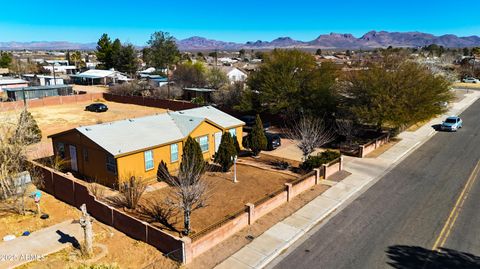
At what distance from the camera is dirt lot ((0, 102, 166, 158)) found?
137ft

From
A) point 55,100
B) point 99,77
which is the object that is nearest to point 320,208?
point 55,100

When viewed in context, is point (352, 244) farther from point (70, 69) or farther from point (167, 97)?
point (70, 69)

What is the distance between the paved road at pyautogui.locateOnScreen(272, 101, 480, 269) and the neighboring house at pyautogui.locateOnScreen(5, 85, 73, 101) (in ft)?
175

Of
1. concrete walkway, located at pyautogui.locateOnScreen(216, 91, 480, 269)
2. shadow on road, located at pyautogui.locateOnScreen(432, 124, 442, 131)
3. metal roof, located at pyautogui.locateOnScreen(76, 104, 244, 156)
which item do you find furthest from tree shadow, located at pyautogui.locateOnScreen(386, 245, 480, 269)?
shadow on road, located at pyautogui.locateOnScreen(432, 124, 442, 131)

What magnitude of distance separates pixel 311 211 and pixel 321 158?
22.0 ft

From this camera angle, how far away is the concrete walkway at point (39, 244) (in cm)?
1503

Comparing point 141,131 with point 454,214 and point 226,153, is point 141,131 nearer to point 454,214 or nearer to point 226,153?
point 226,153

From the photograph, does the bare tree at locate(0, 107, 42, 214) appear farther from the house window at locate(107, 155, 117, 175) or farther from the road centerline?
the road centerline

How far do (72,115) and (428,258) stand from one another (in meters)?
46.4

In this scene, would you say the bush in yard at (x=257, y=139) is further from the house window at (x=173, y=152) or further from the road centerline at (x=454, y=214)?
the road centerline at (x=454, y=214)

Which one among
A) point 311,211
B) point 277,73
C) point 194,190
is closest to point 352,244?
point 311,211

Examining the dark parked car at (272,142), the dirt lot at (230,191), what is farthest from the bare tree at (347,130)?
the dirt lot at (230,191)

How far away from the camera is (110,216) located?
17.8 meters

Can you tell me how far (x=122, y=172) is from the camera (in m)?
22.3
